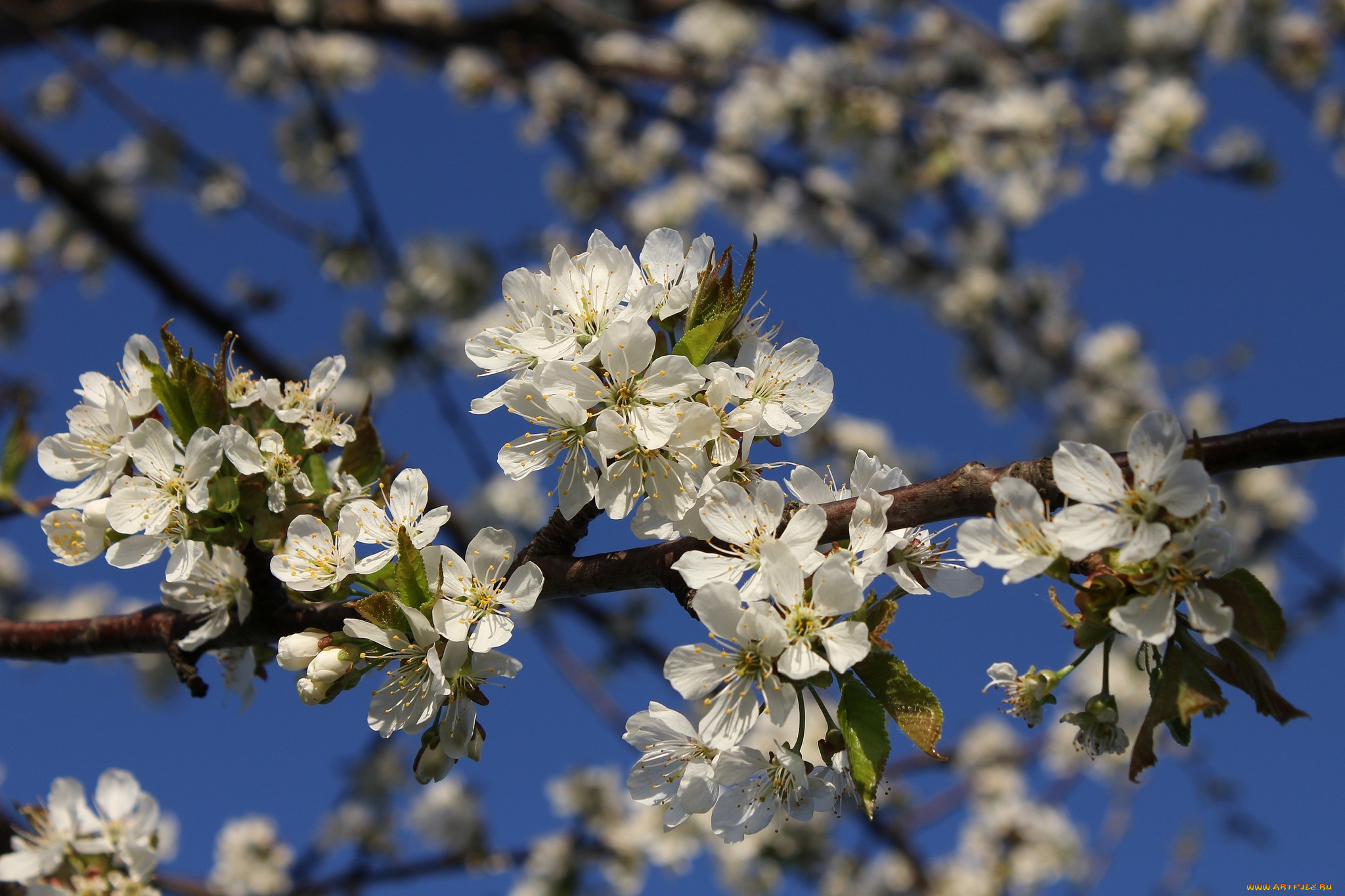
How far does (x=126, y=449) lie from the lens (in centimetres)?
156

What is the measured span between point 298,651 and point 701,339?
780 millimetres

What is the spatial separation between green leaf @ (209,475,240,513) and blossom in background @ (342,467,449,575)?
19 centimetres

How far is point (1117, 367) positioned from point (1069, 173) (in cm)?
177

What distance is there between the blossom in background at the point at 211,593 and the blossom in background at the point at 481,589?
0.42 m

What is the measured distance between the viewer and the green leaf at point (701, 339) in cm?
144

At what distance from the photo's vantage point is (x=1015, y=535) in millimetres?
1312

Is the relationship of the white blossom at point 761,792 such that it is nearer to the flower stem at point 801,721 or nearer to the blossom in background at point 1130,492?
the flower stem at point 801,721

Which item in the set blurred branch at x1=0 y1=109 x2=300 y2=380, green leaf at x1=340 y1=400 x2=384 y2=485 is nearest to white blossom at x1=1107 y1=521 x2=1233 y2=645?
green leaf at x1=340 y1=400 x2=384 y2=485

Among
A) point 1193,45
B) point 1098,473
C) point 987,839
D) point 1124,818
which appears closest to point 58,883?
point 1098,473

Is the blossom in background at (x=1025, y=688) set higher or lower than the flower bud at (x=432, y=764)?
lower

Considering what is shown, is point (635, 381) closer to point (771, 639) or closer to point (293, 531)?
point (771, 639)

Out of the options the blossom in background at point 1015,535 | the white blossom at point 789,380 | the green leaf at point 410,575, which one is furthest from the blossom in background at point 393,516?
the blossom in background at point 1015,535

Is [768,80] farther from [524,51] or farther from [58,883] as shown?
[58,883]

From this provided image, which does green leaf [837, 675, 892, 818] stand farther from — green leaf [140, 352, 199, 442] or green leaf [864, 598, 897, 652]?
green leaf [140, 352, 199, 442]
